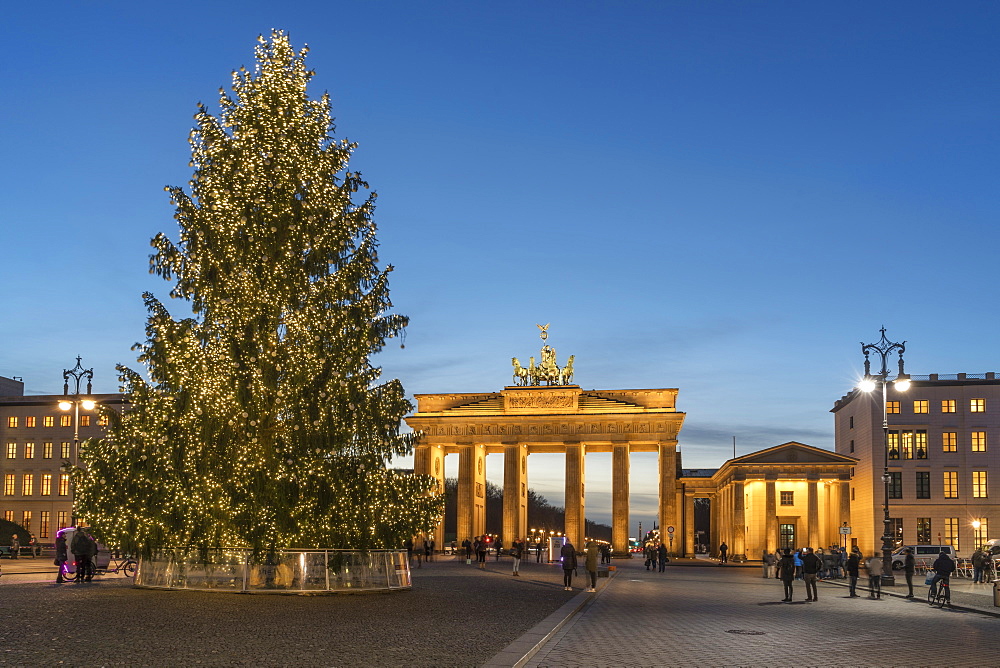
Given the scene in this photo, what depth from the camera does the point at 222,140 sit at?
30.3 metres

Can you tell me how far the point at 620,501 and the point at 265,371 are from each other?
66822 mm

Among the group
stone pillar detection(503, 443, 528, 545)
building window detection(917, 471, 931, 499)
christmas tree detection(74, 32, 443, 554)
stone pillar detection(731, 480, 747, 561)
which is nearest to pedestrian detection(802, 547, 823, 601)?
christmas tree detection(74, 32, 443, 554)

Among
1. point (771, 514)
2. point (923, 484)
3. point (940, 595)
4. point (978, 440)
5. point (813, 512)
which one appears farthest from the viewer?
point (923, 484)

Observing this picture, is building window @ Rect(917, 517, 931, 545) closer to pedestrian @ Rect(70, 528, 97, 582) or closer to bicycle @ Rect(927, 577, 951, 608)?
bicycle @ Rect(927, 577, 951, 608)

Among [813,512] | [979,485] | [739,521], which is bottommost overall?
[739,521]

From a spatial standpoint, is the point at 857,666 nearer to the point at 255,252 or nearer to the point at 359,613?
the point at 359,613

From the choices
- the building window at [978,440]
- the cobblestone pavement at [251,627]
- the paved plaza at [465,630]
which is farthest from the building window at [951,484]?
the cobblestone pavement at [251,627]

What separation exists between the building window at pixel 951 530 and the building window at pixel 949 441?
5.89 metres

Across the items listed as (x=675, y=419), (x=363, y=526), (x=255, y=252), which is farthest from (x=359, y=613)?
(x=675, y=419)

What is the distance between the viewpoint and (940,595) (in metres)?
34.2

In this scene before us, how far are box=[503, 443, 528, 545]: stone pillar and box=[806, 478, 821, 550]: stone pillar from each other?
81.1ft

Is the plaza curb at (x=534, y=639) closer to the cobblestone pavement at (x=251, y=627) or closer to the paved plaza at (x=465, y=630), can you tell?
the paved plaza at (x=465, y=630)

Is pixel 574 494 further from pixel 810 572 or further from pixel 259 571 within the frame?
pixel 259 571

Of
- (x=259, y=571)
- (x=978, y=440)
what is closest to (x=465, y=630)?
(x=259, y=571)
